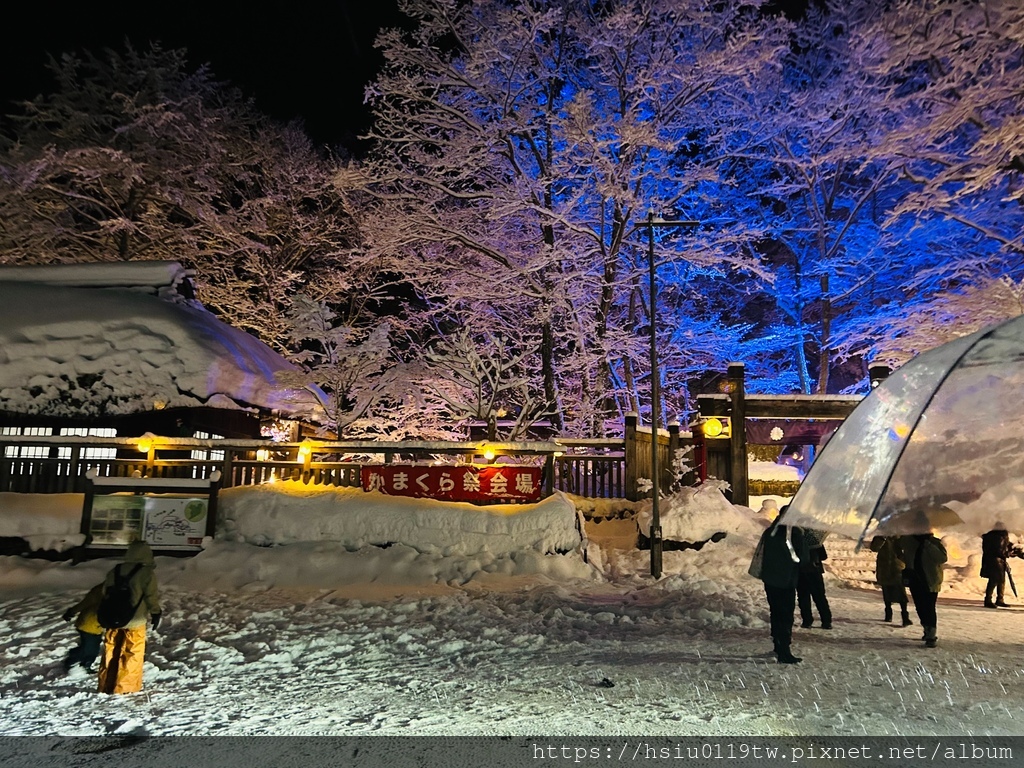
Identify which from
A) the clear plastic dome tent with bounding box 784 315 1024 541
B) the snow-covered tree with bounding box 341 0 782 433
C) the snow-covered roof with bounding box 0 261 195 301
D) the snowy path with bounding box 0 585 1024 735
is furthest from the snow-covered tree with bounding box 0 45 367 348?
the clear plastic dome tent with bounding box 784 315 1024 541

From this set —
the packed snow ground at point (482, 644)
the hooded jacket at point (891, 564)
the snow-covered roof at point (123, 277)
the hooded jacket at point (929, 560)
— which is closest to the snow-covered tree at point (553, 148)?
the snow-covered roof at point (123, 277)

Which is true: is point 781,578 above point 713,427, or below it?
below

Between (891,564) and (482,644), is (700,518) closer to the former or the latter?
(891,564)

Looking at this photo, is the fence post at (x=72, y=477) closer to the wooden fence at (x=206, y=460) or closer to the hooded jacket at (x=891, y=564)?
the wooden fence at (x=206, y=460)

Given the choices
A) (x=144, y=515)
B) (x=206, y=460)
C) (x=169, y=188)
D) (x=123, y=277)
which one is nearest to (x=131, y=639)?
(x=144, y=515)

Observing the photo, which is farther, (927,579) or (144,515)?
(144,515)

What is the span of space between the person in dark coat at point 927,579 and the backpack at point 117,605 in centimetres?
826

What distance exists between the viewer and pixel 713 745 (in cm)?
505

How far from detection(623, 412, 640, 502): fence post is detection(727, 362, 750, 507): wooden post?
92.4 inches

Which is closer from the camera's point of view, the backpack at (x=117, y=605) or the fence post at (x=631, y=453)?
the backpack at (x=117, y=605)

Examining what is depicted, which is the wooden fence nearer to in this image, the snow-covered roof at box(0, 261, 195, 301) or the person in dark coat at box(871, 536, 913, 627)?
the snow-covered roof at box(0, 261, 195, 301)

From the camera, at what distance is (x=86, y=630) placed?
6.28 meters

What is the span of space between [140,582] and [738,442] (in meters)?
13.7

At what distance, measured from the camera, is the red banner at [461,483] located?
13.5 m
